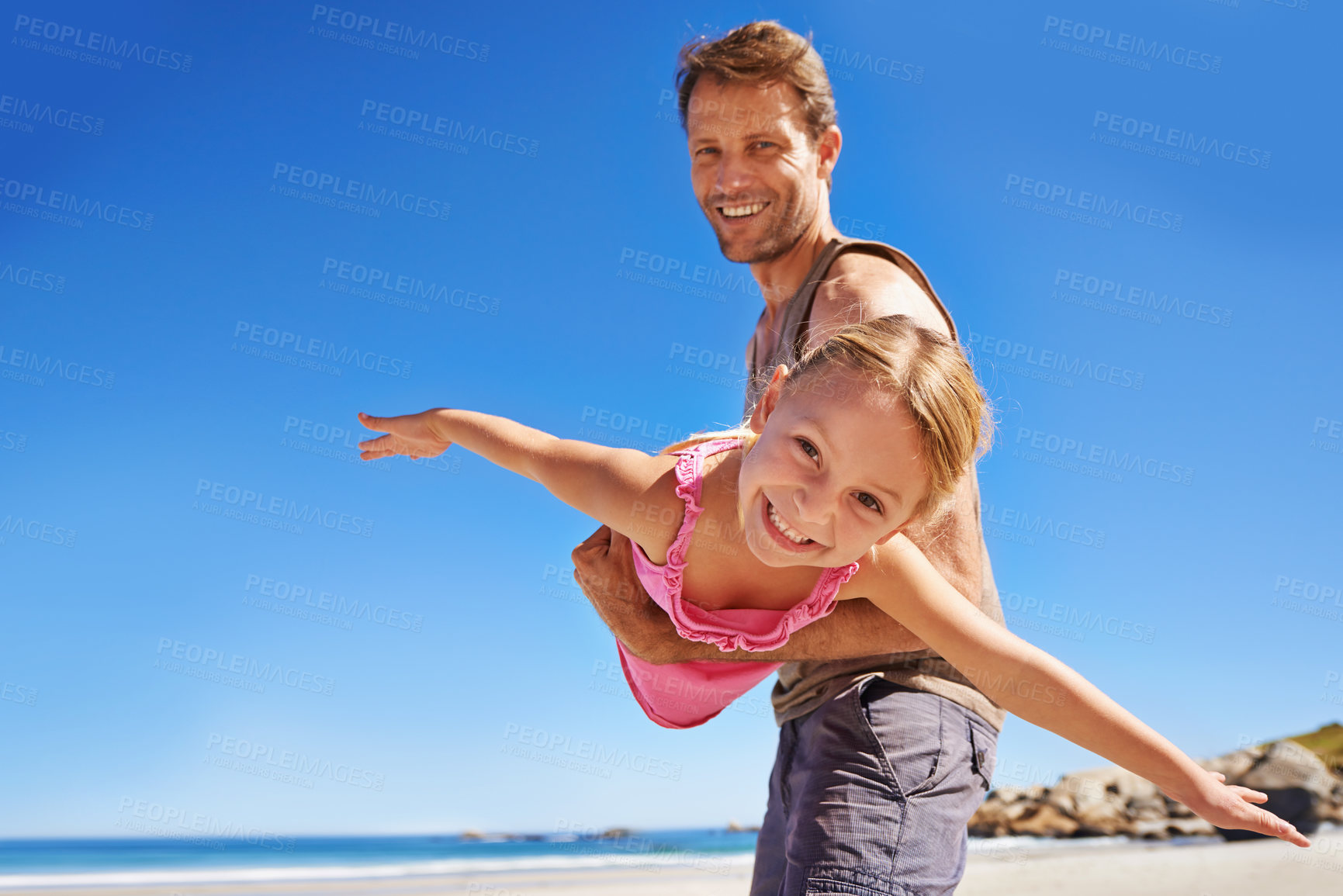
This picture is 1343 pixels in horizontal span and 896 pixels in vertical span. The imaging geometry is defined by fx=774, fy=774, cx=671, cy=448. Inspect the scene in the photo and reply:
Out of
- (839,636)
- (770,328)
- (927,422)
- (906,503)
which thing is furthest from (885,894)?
(770,328)

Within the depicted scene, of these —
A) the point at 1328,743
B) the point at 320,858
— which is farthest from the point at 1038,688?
the point at 320,858

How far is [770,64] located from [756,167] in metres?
0.43

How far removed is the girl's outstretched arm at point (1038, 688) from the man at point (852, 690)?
0.15 metres

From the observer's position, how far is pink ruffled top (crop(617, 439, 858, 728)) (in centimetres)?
231

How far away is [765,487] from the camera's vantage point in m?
2.16

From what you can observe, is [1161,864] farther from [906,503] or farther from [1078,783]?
[906,503]

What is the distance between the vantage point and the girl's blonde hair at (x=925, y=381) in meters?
2.11

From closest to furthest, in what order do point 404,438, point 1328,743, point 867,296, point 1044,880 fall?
point 867,296
point 404,438
point 1044,880
point 1328,743

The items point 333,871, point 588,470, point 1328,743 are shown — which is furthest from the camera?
point 333,871

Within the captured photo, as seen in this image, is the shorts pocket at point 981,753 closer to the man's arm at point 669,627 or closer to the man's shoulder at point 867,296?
the man's arm at point 669,627

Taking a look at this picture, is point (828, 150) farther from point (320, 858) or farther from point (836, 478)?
point (320, 858)

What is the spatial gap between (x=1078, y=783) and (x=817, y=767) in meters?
18.5

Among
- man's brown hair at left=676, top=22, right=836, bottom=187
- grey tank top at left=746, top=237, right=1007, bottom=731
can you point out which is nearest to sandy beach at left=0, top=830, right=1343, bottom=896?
grey tank top at left=746, top=237, right=1007, bottom=731

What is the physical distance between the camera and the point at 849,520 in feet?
6.80
